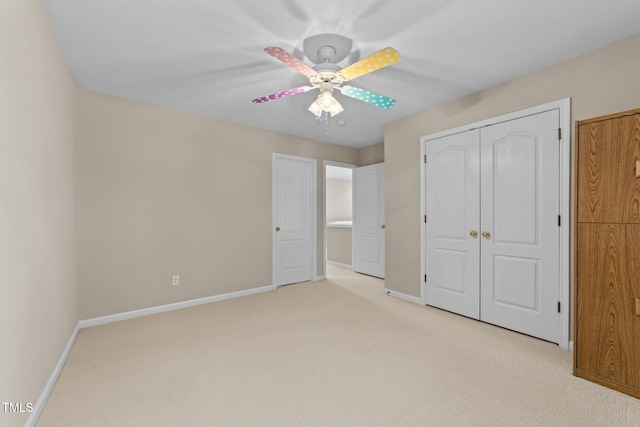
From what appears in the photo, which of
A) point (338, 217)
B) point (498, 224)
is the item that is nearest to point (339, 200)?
point (338, 217)

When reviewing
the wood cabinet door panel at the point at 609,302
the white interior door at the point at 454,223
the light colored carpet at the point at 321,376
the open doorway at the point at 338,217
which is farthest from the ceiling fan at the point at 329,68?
the open doorway at the point at 338,217

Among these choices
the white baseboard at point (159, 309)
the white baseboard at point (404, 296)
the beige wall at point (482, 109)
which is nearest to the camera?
the beige wall at point (482, 109)

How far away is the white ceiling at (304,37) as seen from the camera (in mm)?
1837

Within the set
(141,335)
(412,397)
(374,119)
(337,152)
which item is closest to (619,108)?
(374,119)

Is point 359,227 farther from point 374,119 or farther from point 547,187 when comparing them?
point 547,187

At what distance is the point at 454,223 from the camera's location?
11.0 feet

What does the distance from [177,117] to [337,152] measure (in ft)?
8.86

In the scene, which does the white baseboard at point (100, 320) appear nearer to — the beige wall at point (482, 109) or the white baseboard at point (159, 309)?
the white baseboard at point (159, 309)

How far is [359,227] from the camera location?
18.1 feet

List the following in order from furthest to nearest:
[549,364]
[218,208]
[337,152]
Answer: [337,152] < [218,208] < [549,364]

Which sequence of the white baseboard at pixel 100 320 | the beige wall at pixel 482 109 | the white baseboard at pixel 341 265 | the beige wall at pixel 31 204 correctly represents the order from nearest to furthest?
1. the beige wall at pixel 31 204
2. the white baseboard at pixel 100 320
3. the beige wall at pixel 482 109
4. the white baseboard at pixel 341 265

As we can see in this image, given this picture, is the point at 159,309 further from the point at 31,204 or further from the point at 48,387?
the point at 31,204

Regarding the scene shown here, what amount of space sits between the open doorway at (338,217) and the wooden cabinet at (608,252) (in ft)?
11.6

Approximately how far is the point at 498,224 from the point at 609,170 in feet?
3.69
